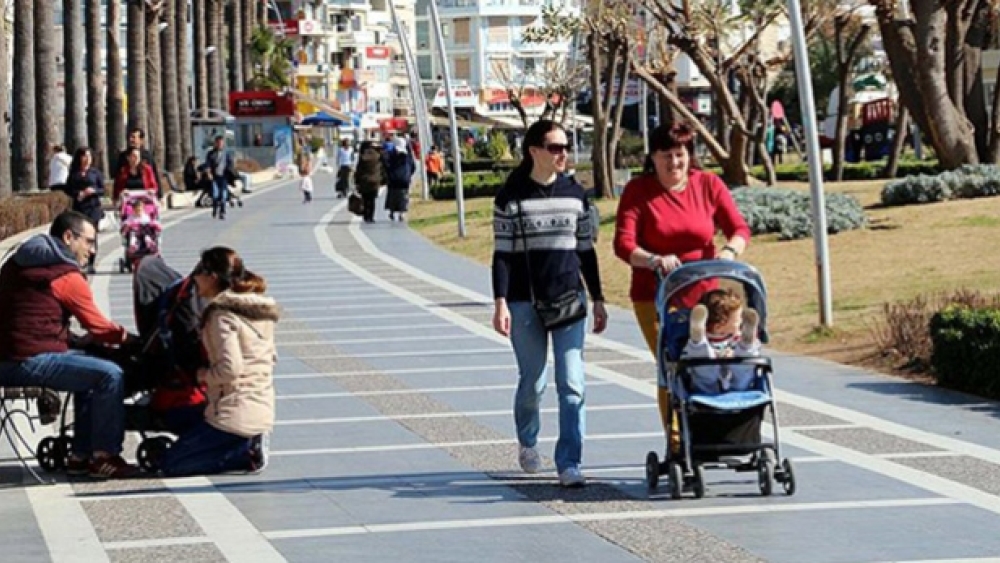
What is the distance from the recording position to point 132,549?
10.4 m

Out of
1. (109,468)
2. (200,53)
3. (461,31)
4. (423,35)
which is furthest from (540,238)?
(423,35)

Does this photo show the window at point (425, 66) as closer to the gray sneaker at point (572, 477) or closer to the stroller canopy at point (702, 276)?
the gray sneaker at point (572, 477)

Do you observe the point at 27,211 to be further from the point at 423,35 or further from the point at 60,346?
the point at 423,35

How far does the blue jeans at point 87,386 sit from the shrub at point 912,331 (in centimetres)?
667

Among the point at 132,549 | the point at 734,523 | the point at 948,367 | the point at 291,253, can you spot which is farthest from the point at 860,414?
the point at 291,253

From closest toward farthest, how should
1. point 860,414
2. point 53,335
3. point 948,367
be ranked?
point 53,335 < point 860,414 < point 948,367

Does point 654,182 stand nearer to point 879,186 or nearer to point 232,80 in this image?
point 879,186

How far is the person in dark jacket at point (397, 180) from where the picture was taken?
149ft

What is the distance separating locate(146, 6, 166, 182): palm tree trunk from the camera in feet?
222

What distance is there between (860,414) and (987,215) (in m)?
15.4

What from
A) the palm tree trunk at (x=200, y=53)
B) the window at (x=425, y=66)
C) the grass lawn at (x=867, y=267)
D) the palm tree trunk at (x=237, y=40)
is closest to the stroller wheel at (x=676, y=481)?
the grass lawn at (x=867, y=267)

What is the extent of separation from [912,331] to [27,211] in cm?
2528

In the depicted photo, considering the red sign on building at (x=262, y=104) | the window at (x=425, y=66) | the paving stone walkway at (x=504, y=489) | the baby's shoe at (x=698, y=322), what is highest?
the window at (x=425, y=66)

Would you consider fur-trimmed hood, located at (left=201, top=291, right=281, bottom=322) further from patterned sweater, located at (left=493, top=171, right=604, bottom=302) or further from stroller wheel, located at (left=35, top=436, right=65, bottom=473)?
patterned sweater, located at (left=493, top=171, right=604, bottom=302)
